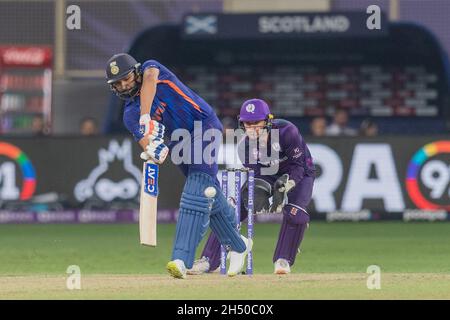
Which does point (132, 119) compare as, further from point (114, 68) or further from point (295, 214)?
point (295, 214)

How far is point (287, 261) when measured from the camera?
12352 millimetres

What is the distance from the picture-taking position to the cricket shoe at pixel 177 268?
11.0 m

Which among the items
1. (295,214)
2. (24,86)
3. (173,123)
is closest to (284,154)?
(295,214)

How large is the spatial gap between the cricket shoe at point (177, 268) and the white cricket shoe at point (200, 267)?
886 mm

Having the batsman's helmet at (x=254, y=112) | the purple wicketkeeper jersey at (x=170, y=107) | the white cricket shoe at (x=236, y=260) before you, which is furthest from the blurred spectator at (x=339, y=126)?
the purple wicketkeeper jersey at (x=170, y=107)

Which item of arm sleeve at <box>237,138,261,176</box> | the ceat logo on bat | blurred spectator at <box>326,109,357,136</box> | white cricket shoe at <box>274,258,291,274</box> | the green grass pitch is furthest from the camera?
blurred spectator at <box>326,109,357,136</box>

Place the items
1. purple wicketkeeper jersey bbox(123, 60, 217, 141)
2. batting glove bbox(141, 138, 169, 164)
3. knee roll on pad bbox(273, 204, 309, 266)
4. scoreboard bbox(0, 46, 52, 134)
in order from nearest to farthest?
1. batting glove bbox(141, 138, 169, 164)
2. purple wicketkeeper jersey bbox(123, 60, 217, 141)
3. knee roll on pad bbox(273, 204, 309, 266)
4. scoreboard bbox(0, 46, 52, 134)

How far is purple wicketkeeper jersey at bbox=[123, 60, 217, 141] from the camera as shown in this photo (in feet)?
36.4

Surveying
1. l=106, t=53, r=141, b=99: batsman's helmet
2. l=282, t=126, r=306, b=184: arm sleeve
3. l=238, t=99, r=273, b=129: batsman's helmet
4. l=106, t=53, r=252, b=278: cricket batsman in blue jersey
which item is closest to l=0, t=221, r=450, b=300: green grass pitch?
l=106, t=53, r=252, b=278: cricket batsman in blue jersey

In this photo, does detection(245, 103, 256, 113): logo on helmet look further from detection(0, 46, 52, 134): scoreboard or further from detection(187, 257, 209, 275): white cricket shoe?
detection(0, 46, 52, 134): scoreboard

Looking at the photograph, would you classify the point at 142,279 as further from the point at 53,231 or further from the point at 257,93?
the point at 257,93

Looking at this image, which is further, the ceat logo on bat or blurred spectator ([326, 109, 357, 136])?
blurred spectator ([326, 109, 357, 136])

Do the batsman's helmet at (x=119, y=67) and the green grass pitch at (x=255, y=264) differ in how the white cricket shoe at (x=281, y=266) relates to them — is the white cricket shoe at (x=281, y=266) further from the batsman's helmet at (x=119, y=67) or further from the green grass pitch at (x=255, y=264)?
the batsman's helmet at (x=119, y=67)

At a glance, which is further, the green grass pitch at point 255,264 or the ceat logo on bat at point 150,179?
the ceat logo on bat at point 150,179
